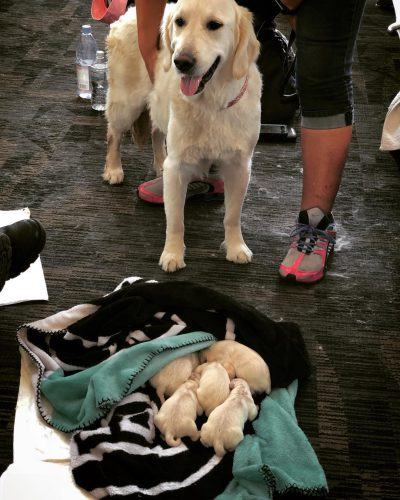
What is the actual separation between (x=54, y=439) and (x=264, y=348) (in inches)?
22.9

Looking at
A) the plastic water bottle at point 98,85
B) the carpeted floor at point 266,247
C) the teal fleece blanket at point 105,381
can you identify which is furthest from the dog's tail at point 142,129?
the teal fleece blanket at point 105,381

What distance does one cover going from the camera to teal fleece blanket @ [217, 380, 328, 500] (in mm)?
1493

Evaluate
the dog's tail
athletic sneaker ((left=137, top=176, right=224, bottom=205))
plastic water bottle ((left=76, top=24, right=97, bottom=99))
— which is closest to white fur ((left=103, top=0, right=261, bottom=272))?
the dog's tail

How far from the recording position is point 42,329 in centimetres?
187

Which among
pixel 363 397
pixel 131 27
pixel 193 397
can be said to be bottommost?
pixel 363 397

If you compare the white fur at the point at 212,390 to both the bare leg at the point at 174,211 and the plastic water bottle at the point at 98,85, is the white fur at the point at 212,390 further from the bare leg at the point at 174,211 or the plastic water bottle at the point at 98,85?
the plastic water bottle at the point at 98,85

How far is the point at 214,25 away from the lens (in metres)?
1.97

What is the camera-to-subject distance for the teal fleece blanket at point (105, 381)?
1625 mm

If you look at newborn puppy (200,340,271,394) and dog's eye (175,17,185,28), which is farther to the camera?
dog's eye (175,17,185,28)

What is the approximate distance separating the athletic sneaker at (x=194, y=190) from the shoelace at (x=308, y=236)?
44cm

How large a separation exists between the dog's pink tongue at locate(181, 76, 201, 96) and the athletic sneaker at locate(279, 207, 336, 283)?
620 millimetres

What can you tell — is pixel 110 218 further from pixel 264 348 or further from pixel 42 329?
pixel 264 348

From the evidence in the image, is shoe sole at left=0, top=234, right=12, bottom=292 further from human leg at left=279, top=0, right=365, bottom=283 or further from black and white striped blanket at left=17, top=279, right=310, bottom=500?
human leg at left=279, top=0, right=365, bottom=283

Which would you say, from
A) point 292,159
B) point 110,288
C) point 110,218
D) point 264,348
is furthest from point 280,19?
point 264,348
